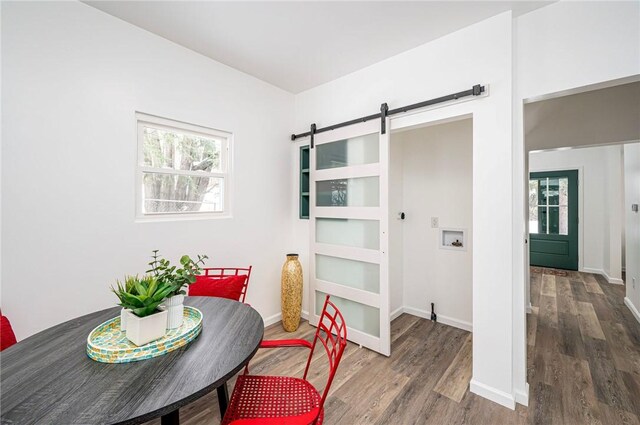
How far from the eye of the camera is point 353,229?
282cm

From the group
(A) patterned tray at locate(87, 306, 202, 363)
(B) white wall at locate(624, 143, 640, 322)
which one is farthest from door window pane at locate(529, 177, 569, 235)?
(A) patterned tray at locate(87, 306, 202, 363)

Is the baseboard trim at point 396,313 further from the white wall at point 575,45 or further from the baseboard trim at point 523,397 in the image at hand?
the white wall at point 575,45

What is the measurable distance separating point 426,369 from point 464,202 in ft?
5.83

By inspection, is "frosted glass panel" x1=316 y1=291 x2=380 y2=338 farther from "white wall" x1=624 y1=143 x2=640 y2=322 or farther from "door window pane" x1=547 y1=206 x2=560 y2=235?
"door window pane" x1=547 y1=206 x2=560 y2=235

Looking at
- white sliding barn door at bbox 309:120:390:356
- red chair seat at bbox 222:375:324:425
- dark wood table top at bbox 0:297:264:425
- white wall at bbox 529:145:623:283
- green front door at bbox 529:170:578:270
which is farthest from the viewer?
green front door at bbox 529:170:578:270

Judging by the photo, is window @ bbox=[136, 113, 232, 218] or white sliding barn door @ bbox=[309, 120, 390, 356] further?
white sliding barn door @ bbox=[309, 120, 390, 356]

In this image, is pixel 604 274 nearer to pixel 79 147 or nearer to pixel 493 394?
pixel 493 394

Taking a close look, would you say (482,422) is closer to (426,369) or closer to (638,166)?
(426,369)

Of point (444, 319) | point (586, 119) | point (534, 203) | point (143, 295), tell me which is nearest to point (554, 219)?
point (534, 203)

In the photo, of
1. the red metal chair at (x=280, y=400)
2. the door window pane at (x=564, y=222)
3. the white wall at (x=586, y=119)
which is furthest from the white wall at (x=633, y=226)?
the red metal chair at (x=280, y=400)

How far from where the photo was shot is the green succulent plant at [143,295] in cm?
113

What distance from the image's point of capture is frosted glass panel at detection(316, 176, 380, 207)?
8.68 ft

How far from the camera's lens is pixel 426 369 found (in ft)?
7.54

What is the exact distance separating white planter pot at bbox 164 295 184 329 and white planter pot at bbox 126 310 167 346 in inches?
3.9
